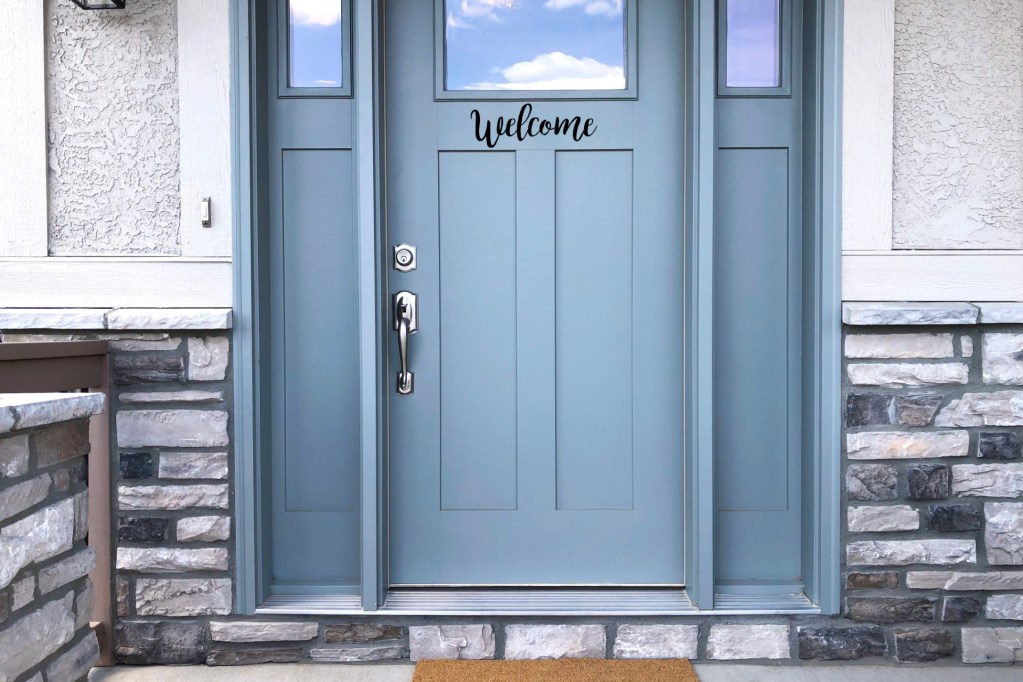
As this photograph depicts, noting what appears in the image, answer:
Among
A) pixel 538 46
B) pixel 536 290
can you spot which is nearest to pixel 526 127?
pixel 538 46

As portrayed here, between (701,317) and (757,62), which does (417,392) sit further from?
(757,62)

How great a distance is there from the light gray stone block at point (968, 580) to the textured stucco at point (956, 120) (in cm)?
101

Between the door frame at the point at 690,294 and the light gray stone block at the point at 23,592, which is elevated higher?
the door frame at the point at 690,294

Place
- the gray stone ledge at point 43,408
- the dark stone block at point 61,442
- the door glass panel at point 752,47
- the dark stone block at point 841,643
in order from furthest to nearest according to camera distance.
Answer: the door glass panel at point 752,47, the dark stone block at point 841,643, the dark stone block at point 61,442, the gray stone ledge at point 43,408

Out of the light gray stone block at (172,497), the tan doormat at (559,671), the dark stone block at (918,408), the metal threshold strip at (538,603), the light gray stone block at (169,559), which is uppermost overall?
the dark stone block at (918,408)

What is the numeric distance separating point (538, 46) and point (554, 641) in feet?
6.26

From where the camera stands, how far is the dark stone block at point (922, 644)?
2.35 meters

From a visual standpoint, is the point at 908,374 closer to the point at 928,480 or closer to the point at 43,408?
the point at 928,480

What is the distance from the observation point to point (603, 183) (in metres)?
2.49

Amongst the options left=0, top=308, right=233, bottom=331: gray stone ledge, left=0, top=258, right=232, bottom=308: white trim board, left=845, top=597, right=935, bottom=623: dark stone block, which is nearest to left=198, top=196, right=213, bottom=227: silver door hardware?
left=0, top=258, right=232, bottom=308: white trim board

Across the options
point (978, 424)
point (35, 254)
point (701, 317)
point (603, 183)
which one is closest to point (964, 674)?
point (978, 424)

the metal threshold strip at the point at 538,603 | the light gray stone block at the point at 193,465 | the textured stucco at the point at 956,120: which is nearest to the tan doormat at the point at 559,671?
the metal threshold strip at the point at 538,603

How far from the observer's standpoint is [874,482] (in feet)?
7.64

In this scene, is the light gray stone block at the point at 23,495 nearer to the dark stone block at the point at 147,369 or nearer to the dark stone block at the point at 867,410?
the dark stone block at the point at 147,369
